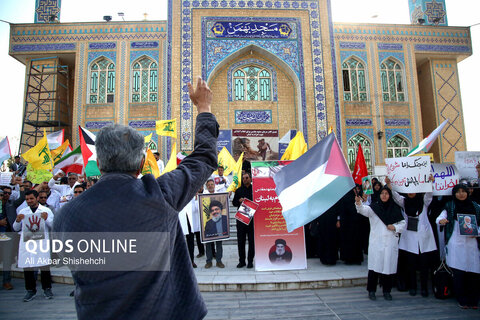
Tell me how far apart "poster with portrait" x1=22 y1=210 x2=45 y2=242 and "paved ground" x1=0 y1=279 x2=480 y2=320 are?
90 centimetres

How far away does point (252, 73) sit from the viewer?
49.8ft

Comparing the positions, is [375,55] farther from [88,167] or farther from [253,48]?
[88,167]

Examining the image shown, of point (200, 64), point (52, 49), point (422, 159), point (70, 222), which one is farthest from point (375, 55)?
point (70, 222)

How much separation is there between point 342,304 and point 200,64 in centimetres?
1230

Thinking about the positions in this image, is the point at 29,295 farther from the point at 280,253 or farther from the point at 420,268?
the point at 420,268

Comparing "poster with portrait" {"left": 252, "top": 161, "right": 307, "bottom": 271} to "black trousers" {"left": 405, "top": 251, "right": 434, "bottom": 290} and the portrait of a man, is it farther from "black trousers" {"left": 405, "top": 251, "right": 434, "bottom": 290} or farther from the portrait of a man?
"black trousers" {"left": 405, "top": 251, "right": 434, "bottom": 290}

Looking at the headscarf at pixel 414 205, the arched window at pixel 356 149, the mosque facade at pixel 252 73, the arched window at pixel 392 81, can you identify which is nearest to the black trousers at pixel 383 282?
the headscarf at pixel 414 205

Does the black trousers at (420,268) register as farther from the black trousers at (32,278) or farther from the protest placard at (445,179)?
the black trousers at (32,278)

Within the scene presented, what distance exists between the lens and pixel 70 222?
1.10m

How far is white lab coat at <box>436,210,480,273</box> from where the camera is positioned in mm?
4000

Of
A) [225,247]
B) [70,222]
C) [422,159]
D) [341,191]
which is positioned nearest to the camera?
[70,222]

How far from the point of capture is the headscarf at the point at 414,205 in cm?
464

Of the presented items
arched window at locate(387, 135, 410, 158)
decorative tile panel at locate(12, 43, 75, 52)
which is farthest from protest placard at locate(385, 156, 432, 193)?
decorative tile panel at locate(12, 43, 75, 52)

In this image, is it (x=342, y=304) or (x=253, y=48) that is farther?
(x=253, y=48)
